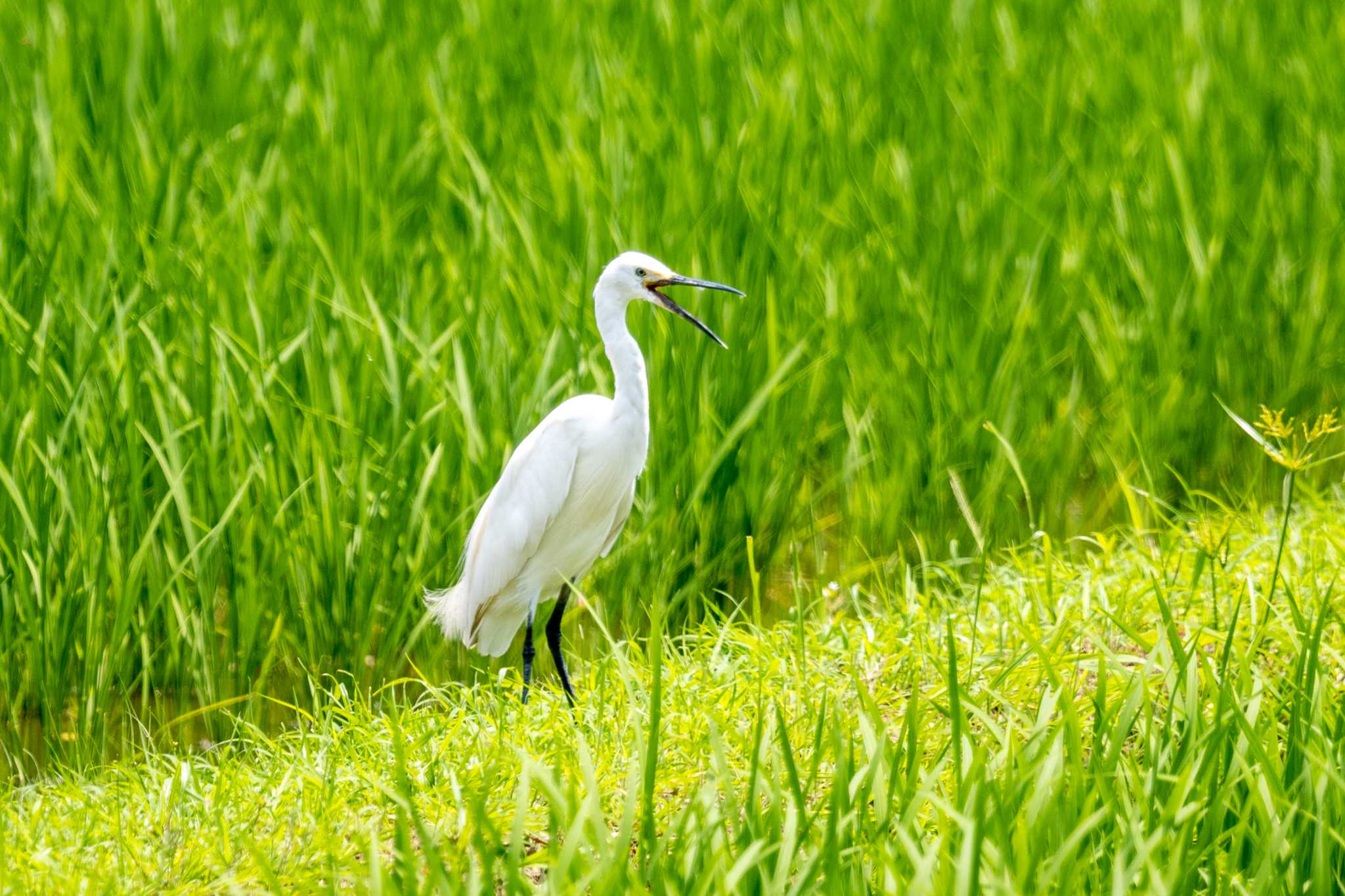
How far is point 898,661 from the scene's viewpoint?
280cm

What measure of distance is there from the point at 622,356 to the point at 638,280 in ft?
0.50

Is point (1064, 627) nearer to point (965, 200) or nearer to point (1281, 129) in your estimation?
point (965, 200)

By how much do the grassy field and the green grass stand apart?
16mm

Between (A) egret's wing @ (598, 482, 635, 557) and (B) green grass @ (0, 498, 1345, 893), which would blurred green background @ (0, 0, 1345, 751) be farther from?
(B) green grass @ (0, 498, 1345, 893)

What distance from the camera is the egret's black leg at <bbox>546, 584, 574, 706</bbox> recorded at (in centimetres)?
299

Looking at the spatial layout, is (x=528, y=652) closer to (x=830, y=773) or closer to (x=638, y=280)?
(x=638, y=280)

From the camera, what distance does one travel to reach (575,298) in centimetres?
370

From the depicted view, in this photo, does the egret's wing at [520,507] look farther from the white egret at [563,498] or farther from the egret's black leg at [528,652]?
the egret's black leg at [528,652]

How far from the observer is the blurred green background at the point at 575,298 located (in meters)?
3.05

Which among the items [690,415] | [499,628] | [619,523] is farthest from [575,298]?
[499,628]

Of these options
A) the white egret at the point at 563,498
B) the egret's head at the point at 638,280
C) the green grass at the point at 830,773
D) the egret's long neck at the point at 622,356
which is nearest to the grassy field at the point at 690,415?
the green grass at the point at 830,773

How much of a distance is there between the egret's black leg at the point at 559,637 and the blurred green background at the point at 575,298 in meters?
0.08

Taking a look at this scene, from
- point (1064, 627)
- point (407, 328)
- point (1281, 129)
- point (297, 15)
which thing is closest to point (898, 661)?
point (1064, 627)

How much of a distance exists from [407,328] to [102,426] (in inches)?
27.1
